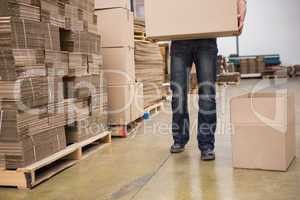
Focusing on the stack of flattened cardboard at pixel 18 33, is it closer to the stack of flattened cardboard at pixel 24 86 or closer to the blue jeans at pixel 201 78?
the stack of flattened cardboard at pixel 24 86

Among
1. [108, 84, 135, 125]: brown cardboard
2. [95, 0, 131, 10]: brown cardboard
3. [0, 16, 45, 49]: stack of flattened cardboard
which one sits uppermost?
[95, 0, 131, 10]: brown cardboard

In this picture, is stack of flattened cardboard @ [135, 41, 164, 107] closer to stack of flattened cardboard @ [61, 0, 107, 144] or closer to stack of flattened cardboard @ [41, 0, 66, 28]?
stack of flattened cardboard @ [61, 0, 107, 144]

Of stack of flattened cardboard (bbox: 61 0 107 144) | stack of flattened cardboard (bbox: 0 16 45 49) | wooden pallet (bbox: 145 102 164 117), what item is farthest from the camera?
wooden pallet (bbox: 145 102 164 117)

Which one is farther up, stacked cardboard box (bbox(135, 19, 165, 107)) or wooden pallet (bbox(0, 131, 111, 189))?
stacked cardboard box (bbox(135, 19, 165, 107))

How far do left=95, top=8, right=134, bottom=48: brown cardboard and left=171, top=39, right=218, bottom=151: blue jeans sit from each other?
116cm

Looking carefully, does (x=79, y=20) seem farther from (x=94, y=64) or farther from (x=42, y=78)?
(x=42, y=78)

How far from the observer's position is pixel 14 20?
239 centimetres

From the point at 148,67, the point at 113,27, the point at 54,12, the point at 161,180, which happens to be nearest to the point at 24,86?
the point at 54,12

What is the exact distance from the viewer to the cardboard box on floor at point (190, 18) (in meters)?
2.62

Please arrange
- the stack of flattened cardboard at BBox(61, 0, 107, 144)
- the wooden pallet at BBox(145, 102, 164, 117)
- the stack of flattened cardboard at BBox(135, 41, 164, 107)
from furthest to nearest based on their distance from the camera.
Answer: the wooden pallet at BBox(145, 102, 164, 117) < the stack of flattened cardboard at BBox(135, 41, 164, 107) < the stack of flattened cardboard at BBox(61, 0, 107, 144)

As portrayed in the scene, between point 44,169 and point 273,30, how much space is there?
14.1 metres

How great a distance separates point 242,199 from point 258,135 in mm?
633

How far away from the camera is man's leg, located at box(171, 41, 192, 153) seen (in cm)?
303

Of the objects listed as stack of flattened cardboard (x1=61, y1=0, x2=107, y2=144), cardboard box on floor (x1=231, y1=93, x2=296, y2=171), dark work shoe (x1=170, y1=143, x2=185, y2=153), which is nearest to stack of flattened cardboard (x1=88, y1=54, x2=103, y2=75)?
stack of flattened cardboard (x1=61, y1=0, x2=107, y2=144)
